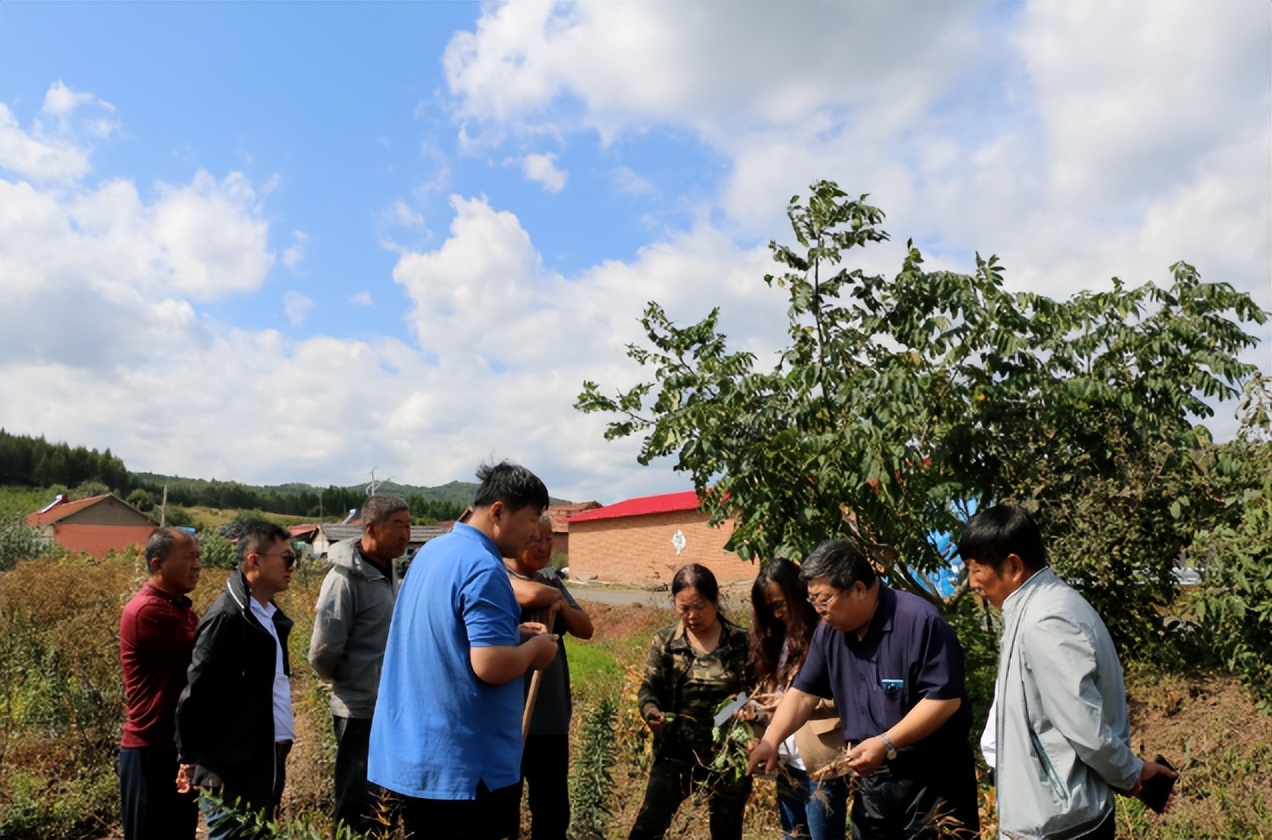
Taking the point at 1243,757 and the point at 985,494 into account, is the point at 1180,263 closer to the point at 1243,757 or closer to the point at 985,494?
the point at 985,494

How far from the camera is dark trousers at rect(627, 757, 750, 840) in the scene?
14.5 ft

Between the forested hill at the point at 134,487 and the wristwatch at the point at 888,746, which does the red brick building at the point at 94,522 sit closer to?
the forested hill at the point at 134,487

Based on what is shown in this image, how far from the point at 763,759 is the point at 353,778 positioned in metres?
1.76

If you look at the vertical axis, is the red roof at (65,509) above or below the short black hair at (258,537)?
above

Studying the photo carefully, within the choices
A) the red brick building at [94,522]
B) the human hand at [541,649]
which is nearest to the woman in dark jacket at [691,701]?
the human hand at [541,649]

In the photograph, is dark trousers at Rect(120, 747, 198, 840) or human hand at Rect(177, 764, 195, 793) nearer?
human hand at Rect(177, 764, 195, 793)

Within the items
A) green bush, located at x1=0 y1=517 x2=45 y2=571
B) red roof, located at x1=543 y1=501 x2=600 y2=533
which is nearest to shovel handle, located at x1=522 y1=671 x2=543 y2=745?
green bush, located at x1=0 y1=517 x2=45 y2=571

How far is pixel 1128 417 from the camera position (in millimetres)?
6625

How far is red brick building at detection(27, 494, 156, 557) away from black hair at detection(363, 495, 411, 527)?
3411cm

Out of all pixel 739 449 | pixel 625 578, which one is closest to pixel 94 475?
pixel 625 578

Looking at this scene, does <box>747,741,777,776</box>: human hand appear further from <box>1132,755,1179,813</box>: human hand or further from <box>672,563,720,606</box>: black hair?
<box>1132,755,1179,813</box>: human hand

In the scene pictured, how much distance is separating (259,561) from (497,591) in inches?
70.1

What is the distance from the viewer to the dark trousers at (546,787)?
13.7 feet

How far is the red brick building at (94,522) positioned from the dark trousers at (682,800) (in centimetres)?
3468
